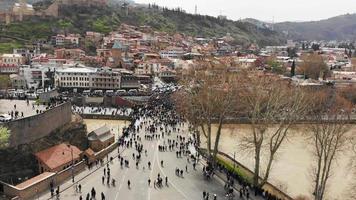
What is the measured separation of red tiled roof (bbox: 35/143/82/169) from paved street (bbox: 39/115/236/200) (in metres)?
1.97

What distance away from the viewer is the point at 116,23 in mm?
126562

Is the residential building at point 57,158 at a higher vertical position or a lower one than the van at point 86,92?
lower

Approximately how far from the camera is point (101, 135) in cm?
3666

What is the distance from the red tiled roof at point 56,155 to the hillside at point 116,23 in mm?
69022

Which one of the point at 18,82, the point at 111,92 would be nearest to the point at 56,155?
the point at 111,92

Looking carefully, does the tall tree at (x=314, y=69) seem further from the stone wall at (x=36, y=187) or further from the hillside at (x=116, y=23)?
the stone wall at (x=36, y=187)

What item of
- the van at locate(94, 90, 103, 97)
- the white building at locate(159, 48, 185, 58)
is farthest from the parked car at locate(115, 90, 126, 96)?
the white building at locate(159, 48, 185, 58)

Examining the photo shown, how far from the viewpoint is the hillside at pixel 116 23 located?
340 ft

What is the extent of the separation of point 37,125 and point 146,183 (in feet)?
30.3

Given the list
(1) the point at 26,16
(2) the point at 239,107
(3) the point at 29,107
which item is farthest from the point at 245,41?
(3) the point at 29,107

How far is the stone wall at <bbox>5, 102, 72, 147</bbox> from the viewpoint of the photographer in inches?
1121

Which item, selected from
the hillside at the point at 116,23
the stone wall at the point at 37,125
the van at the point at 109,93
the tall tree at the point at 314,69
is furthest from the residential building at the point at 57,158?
the hillside at the point at 116,23

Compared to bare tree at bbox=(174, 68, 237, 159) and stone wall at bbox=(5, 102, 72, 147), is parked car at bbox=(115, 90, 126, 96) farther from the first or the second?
stone wall at bbox=(5, 102, 72, 147)

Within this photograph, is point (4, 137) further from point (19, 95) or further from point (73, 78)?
point (73, 78)
